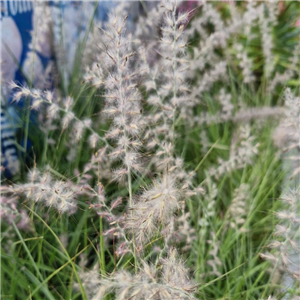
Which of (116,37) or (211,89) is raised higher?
(116,37)

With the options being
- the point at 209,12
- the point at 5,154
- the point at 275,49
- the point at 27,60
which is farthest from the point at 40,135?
the point at 275,49

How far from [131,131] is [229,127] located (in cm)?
166

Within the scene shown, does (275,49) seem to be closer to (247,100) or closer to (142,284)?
(247,100)

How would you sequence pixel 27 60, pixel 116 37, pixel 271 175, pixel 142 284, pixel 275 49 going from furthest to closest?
pixel 275 49 → pixel 27 60 → pixel 271 175 → pixel 116 37 → pixel 142 284

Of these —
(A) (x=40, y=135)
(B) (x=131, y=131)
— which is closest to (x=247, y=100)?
(A) (x=40, y=135)

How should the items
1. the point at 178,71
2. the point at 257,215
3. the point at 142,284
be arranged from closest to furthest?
the point at 142,284, the point at 178,71, the point at 257,215

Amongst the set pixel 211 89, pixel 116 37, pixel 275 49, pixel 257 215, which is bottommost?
pixel 257 215

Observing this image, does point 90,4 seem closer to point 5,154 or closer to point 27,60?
point 27,60

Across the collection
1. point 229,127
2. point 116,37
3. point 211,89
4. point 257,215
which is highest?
point 116,37

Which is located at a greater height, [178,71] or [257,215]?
[178,71]

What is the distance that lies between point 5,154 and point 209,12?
4.69 ft

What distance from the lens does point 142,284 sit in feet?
2.53

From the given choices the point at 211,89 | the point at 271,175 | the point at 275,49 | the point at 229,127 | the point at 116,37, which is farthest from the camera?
the point at 275,49

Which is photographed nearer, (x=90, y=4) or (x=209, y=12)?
(x=209, y=12)
